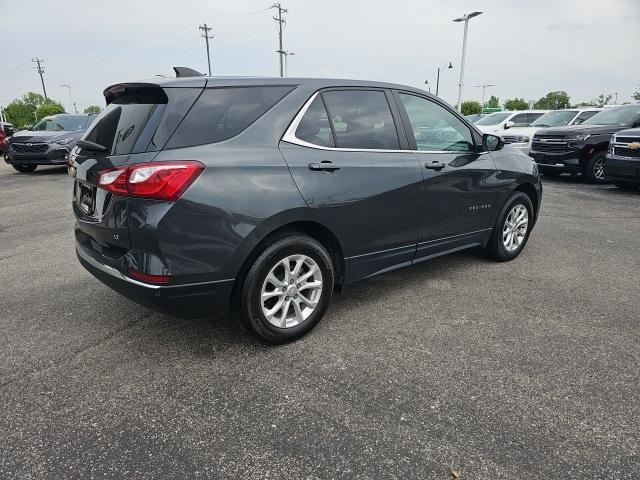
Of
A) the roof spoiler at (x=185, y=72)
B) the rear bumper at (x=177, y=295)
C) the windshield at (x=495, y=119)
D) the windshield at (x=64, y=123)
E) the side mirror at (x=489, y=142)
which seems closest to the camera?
the rear bumper at (x=177, y=295)

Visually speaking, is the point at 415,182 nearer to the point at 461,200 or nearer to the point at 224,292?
the point at 461,200

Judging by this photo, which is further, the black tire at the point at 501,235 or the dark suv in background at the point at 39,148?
the dark suv in background at the point at 39,148

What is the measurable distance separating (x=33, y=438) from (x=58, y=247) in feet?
12.2

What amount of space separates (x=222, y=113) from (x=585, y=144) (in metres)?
10.3

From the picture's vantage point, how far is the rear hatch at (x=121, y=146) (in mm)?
2643

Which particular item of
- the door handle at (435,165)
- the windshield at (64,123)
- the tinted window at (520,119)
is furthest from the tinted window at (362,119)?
the tinted window at (520,119)

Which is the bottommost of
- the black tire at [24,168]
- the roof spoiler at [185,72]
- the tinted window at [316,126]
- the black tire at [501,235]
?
the black tire at [24,168]

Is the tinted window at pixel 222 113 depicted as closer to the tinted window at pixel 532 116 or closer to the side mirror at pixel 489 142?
the side mirror at pixel 489 142

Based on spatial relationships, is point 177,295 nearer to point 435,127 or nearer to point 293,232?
point 293,232

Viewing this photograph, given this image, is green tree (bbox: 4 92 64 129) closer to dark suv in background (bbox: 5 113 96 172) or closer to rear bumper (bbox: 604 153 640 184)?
dark suv in background (bbox: 5 113 96 172)

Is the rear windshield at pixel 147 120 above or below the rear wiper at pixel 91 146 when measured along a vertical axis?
above

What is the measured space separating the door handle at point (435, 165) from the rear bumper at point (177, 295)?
1898mm

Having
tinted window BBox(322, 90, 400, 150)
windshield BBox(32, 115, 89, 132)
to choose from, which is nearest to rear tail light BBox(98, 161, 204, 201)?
tinted window BBox(322, 90, 400, 150)

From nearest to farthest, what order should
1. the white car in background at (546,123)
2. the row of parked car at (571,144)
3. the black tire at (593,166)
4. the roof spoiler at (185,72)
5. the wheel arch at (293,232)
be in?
the wheel arch at (293,232) < the roof spoiler at (185,72) < the row of parked car at (571,144) < the black tire at (593,166) < the white car in background at (546,123)
